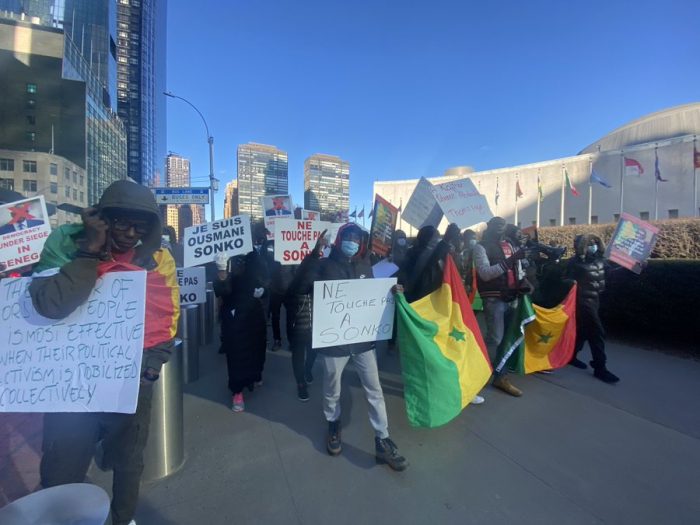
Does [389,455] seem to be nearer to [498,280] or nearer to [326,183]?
[498,280]

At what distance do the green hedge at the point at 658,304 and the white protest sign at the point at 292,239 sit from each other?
5641mm

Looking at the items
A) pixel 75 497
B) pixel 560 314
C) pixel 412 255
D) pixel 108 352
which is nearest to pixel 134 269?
pixel 108 352

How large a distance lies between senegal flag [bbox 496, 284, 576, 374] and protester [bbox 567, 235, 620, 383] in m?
0.25

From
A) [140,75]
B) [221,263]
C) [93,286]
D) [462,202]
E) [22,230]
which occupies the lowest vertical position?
[221,263]

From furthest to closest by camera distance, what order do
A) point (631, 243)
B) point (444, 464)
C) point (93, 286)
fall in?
point (631, 243) → point (444, 464) → point (93, 286)

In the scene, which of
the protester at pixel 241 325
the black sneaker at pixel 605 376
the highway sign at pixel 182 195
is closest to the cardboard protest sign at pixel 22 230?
the protester at pixel 241 325

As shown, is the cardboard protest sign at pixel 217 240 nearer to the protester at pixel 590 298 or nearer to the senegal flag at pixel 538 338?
the senegal flag at pixel 538 338

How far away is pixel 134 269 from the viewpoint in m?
1.87

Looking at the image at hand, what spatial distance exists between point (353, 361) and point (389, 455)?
79 centimetres

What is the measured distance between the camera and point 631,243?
5492 mm

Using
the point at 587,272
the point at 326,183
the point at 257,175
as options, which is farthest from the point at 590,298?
the point at 326,183

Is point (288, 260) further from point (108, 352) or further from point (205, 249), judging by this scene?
point (108, 352)

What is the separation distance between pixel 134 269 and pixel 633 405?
5.09 metres

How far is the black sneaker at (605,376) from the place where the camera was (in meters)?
4.75
